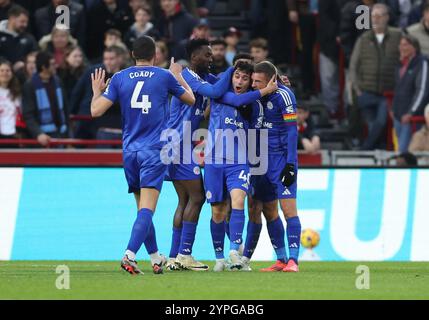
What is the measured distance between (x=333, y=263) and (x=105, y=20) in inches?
266

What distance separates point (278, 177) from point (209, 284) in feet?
7.93

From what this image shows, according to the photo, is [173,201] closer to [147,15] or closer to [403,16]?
[147,15]

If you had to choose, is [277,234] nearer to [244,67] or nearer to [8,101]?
[244,67]

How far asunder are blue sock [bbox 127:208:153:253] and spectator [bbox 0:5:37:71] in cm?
821

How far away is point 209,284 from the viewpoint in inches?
496

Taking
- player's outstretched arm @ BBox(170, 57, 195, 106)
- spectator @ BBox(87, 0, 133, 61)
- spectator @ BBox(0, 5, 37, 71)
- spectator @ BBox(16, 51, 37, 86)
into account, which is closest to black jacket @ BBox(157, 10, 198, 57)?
spectator @ BBox(87, 0, 133, 61)

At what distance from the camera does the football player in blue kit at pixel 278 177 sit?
1446 centimetres

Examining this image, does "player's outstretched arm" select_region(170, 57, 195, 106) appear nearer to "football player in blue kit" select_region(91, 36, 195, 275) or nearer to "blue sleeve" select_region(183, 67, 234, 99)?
"football player in blue kit" select_region(91, 36, 195, 275)

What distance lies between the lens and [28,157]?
19.5 m

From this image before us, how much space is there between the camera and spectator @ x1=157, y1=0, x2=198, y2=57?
22.1 metres

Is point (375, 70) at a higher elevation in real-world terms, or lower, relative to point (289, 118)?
higher

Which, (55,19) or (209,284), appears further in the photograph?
(55,19)

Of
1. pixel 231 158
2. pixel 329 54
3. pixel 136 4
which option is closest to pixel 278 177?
pixel 231 158
